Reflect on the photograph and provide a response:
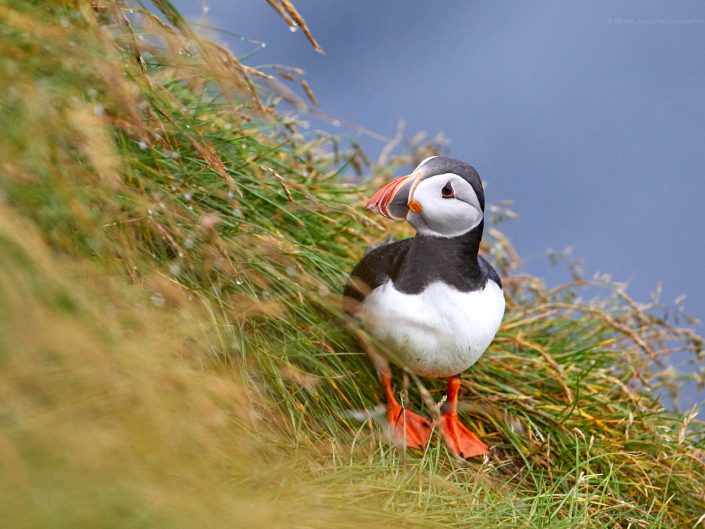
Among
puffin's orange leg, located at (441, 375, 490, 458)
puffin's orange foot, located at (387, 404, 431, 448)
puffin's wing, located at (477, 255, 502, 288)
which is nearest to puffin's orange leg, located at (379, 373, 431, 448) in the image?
puffin's orange foot, located at (387, 404, 431, 448)

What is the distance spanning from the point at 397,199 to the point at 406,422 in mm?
836

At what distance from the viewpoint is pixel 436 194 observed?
2844mm

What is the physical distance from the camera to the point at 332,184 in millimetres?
4508

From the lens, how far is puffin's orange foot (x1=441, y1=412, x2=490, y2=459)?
3.23 m

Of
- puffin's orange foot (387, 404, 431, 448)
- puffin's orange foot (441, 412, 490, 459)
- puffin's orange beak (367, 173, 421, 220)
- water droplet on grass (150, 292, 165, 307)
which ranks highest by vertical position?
puffin's orange beak (367, 173, 421, 220)

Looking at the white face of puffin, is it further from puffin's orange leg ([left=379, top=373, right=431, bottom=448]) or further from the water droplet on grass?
the water droplet on grass

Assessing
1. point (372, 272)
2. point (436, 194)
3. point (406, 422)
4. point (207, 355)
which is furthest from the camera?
point (406, 422)

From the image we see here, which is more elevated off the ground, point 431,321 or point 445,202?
point 445,202

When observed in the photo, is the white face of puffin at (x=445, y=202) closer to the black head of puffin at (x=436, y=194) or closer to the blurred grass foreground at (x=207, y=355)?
the black head of puffin at (x=436, y=194)

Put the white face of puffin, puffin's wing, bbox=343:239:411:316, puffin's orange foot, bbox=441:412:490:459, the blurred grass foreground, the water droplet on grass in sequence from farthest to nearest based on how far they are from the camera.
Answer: puffin's orange foot, bbox=441:412:490:459
puffin's wing, bbox=343:239:411:316
the white face of puffin
the water droplet on grass
the blurred grass foreground

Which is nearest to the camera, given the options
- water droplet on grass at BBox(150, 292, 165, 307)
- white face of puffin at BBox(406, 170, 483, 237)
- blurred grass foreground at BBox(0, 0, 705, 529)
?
blurred grass foreground at BBox(0, 0, 705, 529)

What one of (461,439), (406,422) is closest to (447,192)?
(406,422)

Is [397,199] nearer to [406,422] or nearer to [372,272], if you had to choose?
[372,272]

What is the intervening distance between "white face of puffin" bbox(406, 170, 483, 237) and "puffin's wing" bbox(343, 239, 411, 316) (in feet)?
0.72
